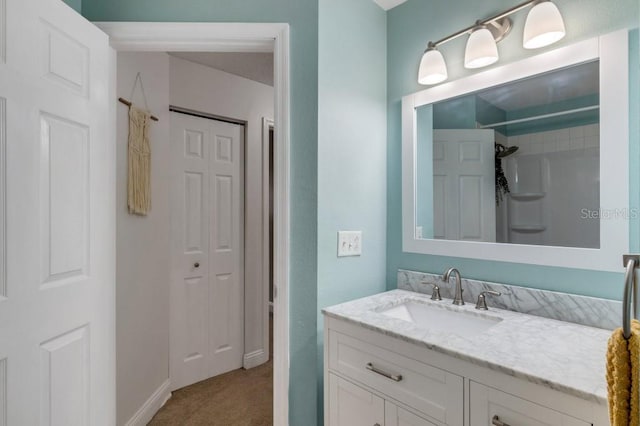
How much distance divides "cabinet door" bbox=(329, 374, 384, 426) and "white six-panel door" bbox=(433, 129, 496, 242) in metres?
0.82

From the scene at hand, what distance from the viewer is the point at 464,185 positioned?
163cm

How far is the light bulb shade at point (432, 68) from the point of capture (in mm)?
1628

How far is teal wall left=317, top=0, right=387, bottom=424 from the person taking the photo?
5.19 feet

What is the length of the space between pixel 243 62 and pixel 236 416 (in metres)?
2.46

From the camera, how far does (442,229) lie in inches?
66.3

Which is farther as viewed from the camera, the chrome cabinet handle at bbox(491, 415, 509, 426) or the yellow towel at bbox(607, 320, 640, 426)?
the chrome cabinet handle at bbox(491, 415, 509, 426)

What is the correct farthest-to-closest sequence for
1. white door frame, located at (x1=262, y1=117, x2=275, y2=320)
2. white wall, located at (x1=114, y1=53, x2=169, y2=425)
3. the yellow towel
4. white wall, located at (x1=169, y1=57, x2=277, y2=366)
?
white door frame, located at (x1=262, y1=117, x2=275, y2=320) < white wall, located at (x1=169, y1=57, x2=277, y2=366) < white wall, located at (x1=114, y1=53, x2=169, y2=425) < the yellow towel

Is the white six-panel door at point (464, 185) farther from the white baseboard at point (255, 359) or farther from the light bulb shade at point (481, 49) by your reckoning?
the white baseboard at point (255, 359)

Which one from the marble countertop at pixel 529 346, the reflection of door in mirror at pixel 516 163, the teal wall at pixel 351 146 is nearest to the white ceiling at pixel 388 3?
the teal wall at pixel 351 146

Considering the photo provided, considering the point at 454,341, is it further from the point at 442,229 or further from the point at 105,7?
the point at 105,7

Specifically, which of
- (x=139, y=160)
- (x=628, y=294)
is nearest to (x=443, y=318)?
(x=628, y=294)

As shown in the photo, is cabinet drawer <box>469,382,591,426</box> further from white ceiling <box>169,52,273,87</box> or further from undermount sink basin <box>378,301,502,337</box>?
white ceiling <box>169,52,273,87</box>

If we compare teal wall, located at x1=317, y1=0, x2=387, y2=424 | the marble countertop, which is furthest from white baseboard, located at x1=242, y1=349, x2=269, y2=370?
the marble countertop

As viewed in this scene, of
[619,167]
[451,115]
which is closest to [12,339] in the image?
[451,115]
